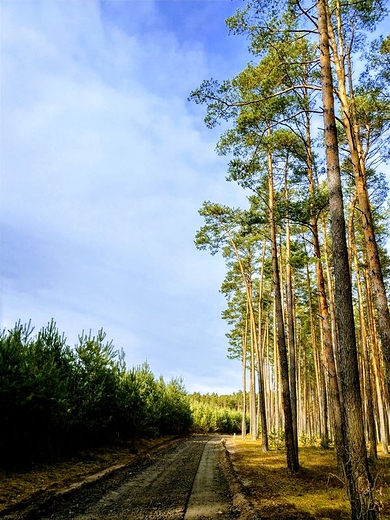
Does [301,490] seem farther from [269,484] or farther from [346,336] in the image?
[346,336]

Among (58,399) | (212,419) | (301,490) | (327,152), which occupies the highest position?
(327,152)

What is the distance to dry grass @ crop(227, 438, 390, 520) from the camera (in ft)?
21.7

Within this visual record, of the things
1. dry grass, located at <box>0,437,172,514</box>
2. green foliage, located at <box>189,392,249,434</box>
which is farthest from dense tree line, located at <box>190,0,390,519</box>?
green foliage, located at <box>189,392,249,434</box>

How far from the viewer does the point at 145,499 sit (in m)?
7.50

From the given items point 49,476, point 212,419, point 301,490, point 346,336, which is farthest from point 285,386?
point 212,419

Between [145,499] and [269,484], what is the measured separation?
11.4ft

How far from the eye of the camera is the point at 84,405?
13.6 m

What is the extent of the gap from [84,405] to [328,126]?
11804 millimetres

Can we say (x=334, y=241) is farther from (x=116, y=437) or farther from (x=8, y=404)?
(x=116, y=437)

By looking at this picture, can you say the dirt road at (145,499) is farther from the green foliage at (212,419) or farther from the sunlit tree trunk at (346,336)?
the green foliage at (212,419)

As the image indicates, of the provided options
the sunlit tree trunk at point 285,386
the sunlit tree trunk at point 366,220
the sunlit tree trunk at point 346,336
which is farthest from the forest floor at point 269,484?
the sunlit tree trunk at point 366,220

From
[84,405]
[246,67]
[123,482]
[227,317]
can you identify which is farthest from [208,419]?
[246,67]

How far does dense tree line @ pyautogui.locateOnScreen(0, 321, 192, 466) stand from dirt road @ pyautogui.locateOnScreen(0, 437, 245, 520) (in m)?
2.46

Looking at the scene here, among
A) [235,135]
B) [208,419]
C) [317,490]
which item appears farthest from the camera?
[208,419]
